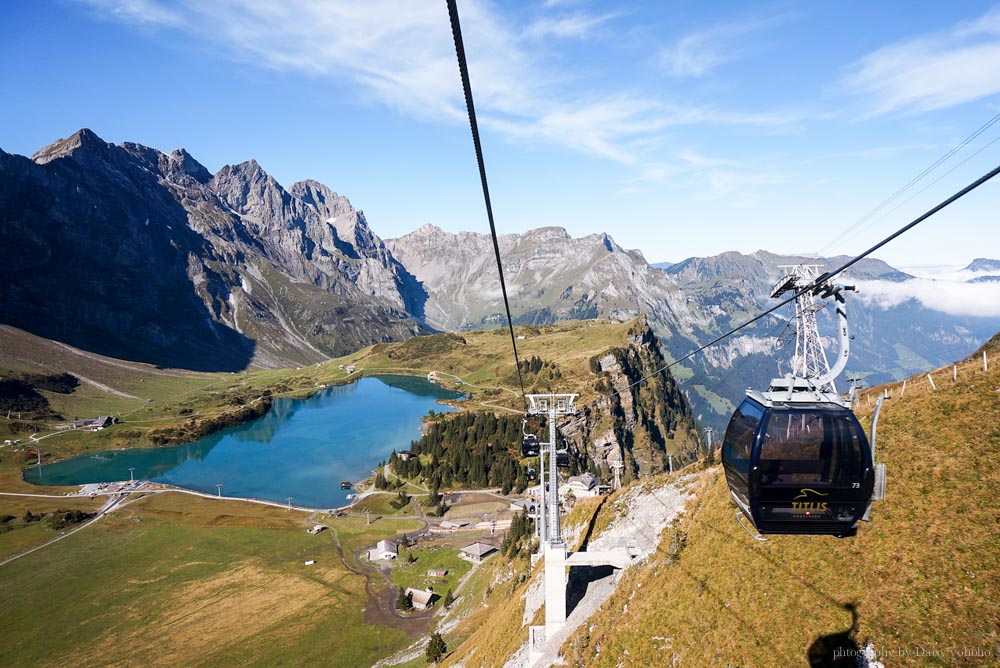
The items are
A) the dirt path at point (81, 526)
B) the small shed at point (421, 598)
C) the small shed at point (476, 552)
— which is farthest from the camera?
the dirt path at point (81, 526)

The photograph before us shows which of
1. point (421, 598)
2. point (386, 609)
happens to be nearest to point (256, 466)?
point (386, 609)

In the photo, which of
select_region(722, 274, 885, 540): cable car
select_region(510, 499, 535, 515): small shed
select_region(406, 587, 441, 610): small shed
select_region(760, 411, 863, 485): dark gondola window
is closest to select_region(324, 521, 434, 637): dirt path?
select_region(406, 587, 441, 610): small shed

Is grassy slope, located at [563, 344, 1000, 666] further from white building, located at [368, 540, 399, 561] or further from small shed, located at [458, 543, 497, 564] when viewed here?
white building, located at [368, 540, 399, 561]

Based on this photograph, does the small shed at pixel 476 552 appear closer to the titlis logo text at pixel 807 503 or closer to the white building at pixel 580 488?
the white building at pixel 580 488

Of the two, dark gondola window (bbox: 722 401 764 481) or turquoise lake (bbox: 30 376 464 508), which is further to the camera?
turquoise lake (bbox: 30 376 464 508)

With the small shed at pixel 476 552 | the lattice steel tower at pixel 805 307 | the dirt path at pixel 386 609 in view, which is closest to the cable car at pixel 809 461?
the lattice steel tower at pixel 805 307

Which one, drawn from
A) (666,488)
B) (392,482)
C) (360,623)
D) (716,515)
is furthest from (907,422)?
(392,482)

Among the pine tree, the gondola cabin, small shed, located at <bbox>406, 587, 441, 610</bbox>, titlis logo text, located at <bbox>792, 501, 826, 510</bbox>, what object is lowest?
small shed, located at <bbox>406, 587, 441, 610</bbox>
